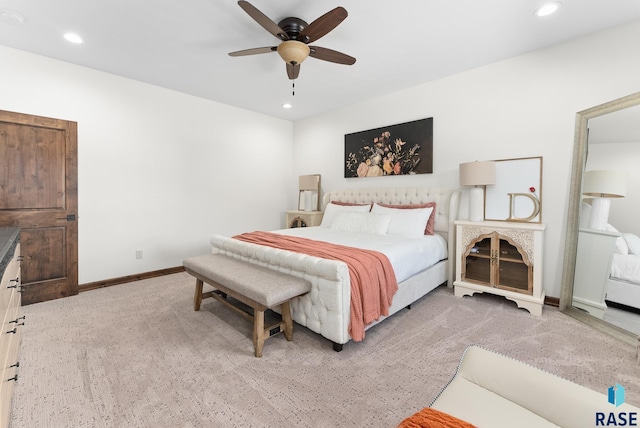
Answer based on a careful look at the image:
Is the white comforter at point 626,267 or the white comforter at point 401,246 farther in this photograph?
the white comforter at point 401,246

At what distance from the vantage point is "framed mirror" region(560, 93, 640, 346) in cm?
244

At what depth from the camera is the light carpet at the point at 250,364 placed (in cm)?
155

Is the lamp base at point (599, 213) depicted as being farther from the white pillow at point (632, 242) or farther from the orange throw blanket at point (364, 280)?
the orange throw blanket at point (364, 280)

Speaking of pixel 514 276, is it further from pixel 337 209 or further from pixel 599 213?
pixel 337 209

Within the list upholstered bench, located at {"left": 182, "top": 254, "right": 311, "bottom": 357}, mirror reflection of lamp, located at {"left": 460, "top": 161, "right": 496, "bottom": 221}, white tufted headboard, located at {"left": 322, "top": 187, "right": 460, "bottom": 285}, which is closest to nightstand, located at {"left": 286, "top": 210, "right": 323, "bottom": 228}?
white tufted headboard, located at {"left": 322, "top": 187, "right": 460, "bottom": 285}

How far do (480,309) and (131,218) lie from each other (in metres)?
4.49

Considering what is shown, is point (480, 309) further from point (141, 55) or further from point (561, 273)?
point (141, 55)

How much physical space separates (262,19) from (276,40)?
2.52ft

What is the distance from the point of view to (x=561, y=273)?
9.64 ft

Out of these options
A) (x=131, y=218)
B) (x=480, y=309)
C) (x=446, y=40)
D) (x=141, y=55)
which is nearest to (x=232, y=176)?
(x=131, y=218)

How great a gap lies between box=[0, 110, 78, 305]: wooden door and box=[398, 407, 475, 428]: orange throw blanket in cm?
403

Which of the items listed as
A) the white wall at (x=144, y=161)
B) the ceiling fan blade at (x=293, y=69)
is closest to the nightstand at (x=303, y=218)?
the white wall at (x=144, y=161)

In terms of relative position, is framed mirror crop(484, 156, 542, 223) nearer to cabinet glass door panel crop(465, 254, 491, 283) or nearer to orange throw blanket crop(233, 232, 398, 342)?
cabinet glass door panel crop(465, 254, 491, 283)

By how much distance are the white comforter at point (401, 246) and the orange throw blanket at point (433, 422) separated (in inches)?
67.7
